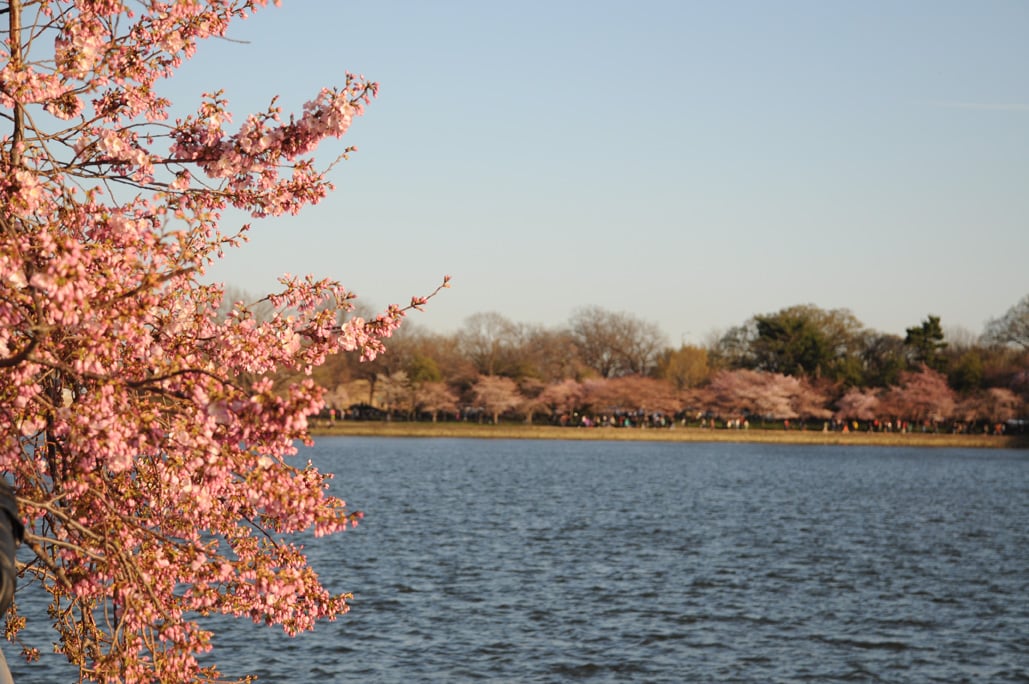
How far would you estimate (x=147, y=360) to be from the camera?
24.8ft

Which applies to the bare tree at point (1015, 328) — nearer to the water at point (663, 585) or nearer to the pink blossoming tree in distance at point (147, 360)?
the water at point (663, 585)

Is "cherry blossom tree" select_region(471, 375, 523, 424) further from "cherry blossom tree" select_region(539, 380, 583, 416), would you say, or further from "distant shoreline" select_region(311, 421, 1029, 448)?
"distant shoreline" select_region(311, 421, 1029, 448)

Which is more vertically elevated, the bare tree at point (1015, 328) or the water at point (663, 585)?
the bare tree at point (1015, 328)

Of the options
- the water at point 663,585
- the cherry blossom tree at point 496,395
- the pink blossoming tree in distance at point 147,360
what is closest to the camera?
the pink blossoming tree in distance at point 147,360

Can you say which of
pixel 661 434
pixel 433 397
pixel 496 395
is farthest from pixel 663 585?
pixel 433 397

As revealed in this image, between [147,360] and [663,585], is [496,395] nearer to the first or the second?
[663,585]

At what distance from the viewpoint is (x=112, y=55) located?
7.94 meters

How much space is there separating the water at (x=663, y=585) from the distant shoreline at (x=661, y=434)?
4251 centimetres

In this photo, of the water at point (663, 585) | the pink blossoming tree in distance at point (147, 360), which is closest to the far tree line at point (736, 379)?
the water at point (663, 585)

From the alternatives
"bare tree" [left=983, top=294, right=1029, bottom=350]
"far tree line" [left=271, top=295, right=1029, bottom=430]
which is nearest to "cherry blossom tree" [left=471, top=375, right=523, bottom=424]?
"far tree line" [left=271, top=295, right=1029, bottom=430]

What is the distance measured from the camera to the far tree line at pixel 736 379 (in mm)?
111500

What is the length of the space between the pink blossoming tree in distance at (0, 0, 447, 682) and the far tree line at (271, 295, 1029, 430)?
106923 millimetres

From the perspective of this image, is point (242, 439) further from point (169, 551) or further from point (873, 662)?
point (873, 662)

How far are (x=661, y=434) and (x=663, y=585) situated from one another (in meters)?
85.9
